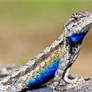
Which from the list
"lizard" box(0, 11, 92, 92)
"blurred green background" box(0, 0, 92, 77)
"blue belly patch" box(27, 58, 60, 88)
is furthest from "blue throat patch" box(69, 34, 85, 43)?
"blurred green background" box(0, 0, 92, 77)

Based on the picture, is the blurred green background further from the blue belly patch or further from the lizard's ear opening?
the lizard's ear opening

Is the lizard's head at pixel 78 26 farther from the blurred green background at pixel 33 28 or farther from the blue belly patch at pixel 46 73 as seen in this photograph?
the blurred green background at pixel 33 28

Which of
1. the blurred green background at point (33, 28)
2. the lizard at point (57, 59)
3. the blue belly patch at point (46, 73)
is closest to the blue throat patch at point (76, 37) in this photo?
the lizard at point (57, 59)

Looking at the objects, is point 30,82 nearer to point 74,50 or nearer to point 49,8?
point 74,50

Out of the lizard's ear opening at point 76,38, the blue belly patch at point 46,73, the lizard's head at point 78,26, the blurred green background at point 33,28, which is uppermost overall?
the blurred green background at point 33,28

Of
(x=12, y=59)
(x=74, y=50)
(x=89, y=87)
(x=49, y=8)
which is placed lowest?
(x=89, y=87)

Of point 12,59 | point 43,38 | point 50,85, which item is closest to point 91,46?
point 43,38

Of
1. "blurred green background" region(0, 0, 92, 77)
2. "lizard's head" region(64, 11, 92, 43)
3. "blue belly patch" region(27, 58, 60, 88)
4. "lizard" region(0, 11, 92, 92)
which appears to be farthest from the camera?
"blurred green background" region(0, 0, 92, 77)
